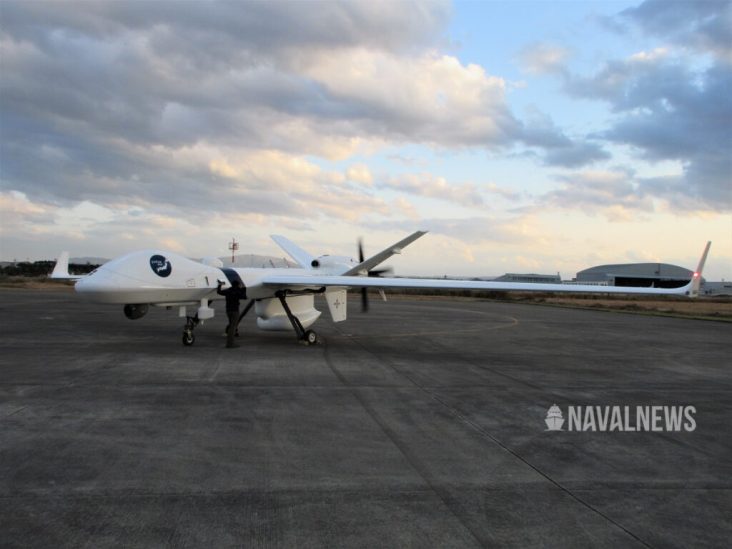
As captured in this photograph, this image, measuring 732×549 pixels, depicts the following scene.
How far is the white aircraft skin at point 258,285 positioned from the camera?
13500 millimetres

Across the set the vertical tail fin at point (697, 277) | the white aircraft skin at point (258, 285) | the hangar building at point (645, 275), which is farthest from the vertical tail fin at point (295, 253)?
the hangar building at point (645, 275)

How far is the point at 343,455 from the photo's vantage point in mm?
6145

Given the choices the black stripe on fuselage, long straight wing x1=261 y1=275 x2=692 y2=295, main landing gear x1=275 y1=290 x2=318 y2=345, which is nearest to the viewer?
long straight wing x1=261 y1=275 x2=692 y2=295

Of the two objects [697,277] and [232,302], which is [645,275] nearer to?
[697,277]

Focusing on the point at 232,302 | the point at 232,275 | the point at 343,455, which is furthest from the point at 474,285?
the point at 343,455

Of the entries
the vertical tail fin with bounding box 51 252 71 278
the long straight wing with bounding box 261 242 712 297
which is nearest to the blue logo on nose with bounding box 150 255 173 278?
the long straight wing with bounding box 261 242 712 297

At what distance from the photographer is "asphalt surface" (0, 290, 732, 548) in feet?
14.3

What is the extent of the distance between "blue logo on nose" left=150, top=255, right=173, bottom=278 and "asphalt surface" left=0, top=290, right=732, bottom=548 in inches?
86.1

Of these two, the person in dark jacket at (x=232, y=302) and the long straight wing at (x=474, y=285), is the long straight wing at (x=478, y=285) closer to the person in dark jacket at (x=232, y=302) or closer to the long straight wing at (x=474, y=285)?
the long straight wing at (x=474, y=285)

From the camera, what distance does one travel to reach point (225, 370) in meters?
11.4

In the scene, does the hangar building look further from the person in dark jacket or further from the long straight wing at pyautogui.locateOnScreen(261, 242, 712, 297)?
the person in dark jacket

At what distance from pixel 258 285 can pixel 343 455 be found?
1039cm

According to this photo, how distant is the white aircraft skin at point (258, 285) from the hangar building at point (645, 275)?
2885 inches

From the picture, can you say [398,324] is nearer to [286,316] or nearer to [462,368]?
[286,316]
